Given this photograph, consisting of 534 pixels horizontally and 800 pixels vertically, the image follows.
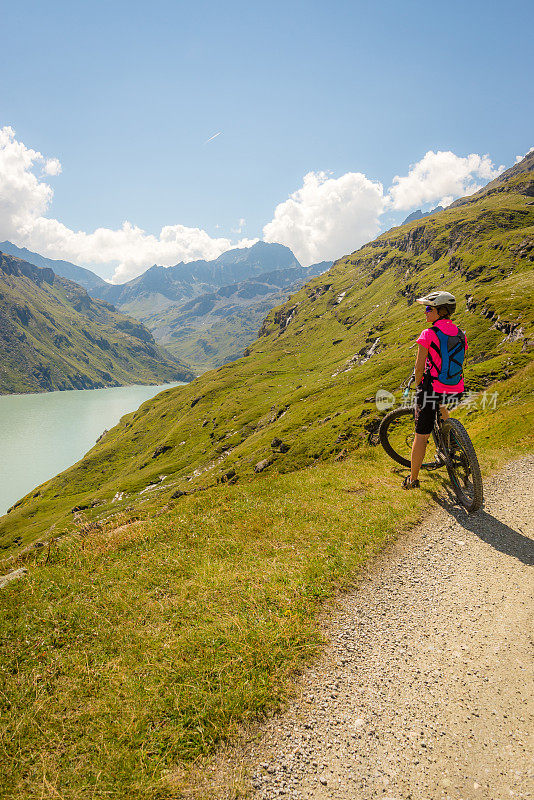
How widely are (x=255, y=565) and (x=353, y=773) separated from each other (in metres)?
4.37

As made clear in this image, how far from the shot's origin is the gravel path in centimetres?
414

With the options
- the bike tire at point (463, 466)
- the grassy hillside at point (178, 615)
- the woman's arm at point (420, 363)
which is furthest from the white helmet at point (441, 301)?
the grassy hillside at point (178, 615)

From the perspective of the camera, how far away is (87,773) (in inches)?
170

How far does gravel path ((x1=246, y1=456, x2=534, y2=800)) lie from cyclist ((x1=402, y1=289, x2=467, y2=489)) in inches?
162

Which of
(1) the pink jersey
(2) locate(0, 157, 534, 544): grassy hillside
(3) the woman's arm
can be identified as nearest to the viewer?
(1) the pink jersey

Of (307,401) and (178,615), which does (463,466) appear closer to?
(178,615)

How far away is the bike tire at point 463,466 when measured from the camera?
9688 mm

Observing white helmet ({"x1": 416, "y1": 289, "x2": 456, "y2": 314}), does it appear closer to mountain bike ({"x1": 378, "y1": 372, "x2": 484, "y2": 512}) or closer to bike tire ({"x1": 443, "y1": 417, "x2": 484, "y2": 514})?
mountain bike ({"x1": 378, "y1": 372, "x2": 484, "y2": 512})

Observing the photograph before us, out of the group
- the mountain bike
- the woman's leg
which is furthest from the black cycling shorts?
the mountain bike

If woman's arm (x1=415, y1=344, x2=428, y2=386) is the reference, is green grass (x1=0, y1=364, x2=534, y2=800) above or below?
below

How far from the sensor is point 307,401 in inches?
4176

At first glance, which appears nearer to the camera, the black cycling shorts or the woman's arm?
the woman's arm

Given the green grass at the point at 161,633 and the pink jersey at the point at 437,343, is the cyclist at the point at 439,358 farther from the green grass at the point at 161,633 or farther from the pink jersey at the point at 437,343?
the green grass at the point at 161,633

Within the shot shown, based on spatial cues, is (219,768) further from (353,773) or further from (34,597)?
(34,597)
